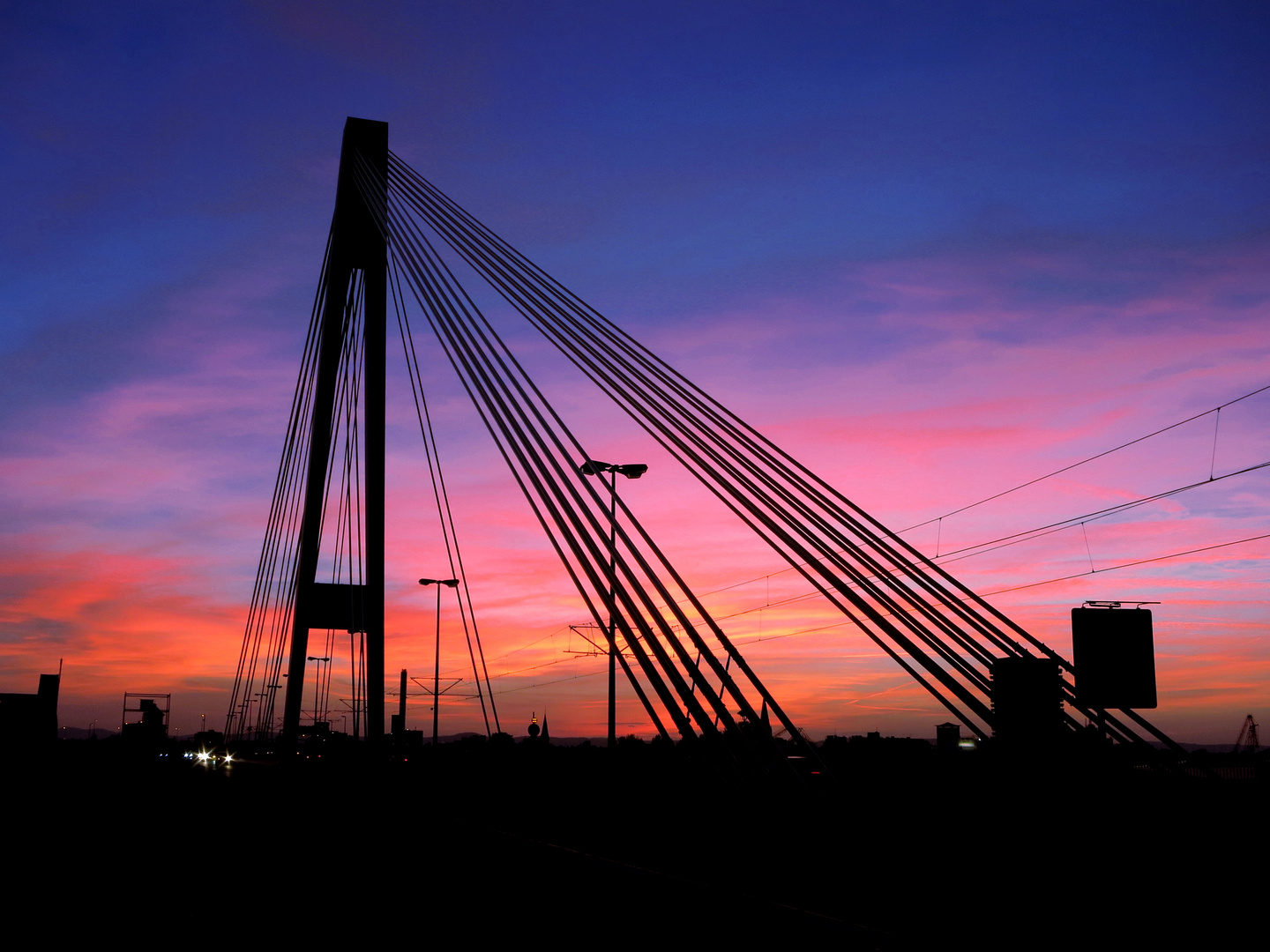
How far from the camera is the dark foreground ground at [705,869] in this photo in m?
9.26

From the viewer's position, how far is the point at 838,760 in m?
43.1

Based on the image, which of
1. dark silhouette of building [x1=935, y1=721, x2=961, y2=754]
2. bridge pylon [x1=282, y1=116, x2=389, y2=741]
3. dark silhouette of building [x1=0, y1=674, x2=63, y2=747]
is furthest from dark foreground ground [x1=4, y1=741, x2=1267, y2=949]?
dark silhouette of building [x1=0, y1=674, x2=63, y2=747]

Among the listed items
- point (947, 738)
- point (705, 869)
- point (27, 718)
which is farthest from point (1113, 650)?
point (27, 718)

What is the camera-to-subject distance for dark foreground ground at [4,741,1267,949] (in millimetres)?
9258

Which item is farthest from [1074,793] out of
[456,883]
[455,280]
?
[455,280]

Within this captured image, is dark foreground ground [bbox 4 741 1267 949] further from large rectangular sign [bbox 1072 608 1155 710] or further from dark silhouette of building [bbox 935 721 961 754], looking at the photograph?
dark silhouette of building [bbox 935 721 961 754]

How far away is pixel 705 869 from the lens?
15.1 meters

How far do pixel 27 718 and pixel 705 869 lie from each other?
349 feet

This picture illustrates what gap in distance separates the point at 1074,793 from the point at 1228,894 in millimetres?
6324

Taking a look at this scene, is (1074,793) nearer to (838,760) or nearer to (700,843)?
(700,843)

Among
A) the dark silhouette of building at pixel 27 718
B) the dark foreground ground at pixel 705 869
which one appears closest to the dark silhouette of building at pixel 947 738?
the dark foreground ground at pixel 705 869

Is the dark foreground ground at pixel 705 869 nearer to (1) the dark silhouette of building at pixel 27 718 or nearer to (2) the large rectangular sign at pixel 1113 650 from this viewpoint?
(2) the large rectangular sign at pixel 1113 650

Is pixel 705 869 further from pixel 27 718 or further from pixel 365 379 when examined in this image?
pixel 27 718

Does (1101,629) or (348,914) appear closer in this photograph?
(348,914)
